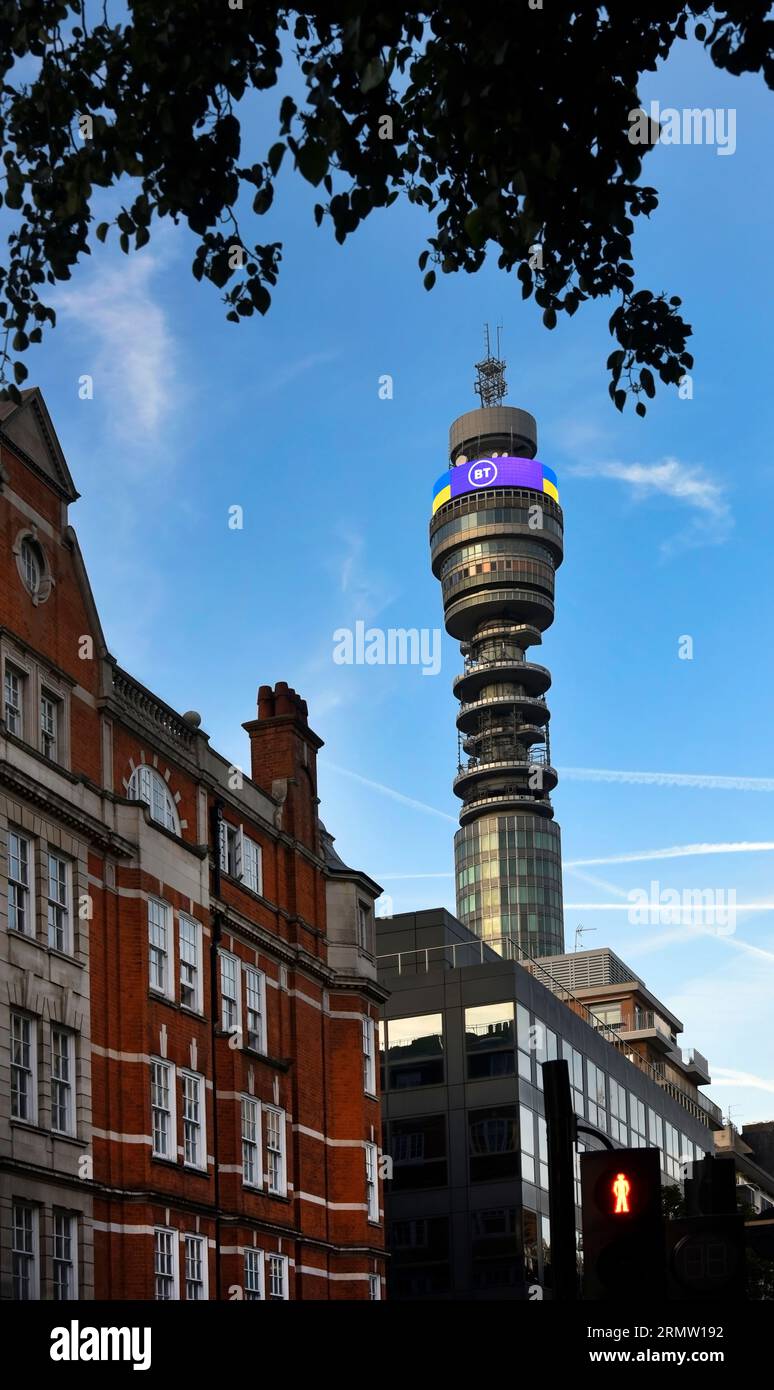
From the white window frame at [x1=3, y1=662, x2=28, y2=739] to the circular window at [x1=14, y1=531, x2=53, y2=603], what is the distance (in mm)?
2035

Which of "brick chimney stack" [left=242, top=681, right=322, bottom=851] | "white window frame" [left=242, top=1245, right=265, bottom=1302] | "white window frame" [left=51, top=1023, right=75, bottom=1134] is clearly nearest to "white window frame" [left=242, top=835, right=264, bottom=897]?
"brick chimney stack" [left=242, top=681, right=322, bottom=851]

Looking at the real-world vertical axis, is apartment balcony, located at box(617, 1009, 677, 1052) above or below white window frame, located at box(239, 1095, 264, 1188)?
above

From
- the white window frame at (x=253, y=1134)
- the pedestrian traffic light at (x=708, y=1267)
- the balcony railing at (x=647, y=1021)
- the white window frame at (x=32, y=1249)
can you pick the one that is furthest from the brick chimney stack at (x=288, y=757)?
the balcony railing at (x=647, y=1021)

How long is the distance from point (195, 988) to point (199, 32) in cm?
3204

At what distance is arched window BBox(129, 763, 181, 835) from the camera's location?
4187cm

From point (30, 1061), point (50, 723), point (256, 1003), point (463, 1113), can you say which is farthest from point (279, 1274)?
point (463, 1113)

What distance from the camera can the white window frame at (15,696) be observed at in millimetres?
36656

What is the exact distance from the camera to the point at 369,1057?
5250 cm

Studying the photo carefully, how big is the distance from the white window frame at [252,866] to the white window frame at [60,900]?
966 cm

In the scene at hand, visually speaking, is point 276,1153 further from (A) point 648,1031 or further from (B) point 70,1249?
(A) point 648,1031

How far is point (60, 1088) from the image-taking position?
120 ft

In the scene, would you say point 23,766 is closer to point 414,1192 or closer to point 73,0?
point 73,0

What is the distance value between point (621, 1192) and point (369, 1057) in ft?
140

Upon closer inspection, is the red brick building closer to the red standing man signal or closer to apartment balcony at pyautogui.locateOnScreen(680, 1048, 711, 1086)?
the red standing man signal
